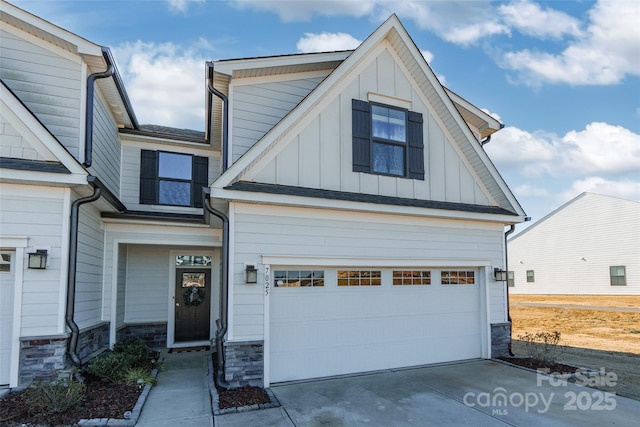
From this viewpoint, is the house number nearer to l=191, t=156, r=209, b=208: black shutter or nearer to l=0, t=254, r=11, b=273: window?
l=0, t=254, r=11, b=273: window

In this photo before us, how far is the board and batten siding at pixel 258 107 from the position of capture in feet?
26.2

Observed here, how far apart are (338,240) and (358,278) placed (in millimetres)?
936

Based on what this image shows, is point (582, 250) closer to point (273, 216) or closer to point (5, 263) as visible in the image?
point (273, 216)

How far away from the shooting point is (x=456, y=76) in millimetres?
13656

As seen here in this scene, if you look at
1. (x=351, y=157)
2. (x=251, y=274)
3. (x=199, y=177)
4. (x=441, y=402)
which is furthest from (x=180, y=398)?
(x=199, y=177)

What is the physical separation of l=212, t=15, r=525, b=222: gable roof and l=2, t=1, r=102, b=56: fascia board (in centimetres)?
355

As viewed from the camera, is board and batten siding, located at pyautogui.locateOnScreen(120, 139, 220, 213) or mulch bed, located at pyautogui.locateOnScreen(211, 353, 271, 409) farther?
board and batten siding, located at pyautogui.locateOnScreen(120, 139, 220, 213)

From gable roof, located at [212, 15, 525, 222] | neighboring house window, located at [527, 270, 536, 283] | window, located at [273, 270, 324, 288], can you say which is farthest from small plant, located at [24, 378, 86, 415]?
neighboring house window, located at [527, 270, 536, 283]

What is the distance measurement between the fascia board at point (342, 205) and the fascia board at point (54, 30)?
367 cm

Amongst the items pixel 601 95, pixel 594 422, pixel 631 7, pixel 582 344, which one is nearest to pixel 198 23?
pixel 631 7

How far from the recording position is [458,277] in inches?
356

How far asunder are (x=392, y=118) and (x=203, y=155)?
542 centimetres

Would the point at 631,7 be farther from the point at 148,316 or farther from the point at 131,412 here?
the point at 148,316

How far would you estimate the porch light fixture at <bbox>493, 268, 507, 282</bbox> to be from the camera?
9195mm
